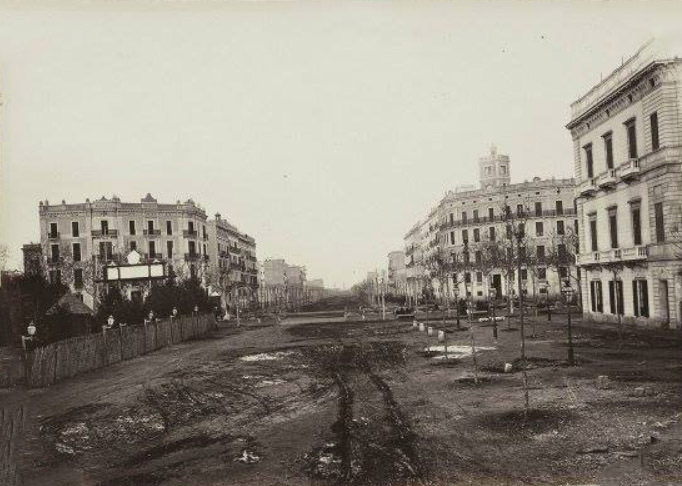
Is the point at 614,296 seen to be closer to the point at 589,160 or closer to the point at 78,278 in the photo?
the point at 589,160

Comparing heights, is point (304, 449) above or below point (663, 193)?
below

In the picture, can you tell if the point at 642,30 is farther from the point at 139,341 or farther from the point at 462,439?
the point at 139,341

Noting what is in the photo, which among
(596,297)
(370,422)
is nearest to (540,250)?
(596,297)

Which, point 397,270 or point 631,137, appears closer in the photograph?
point 631,137

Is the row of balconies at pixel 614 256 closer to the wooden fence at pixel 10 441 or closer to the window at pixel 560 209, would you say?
the wooden fence at pixel 10 441

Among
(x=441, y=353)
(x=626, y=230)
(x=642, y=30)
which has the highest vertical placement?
(x=642, y=30)

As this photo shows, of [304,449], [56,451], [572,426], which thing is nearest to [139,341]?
[56,451]
